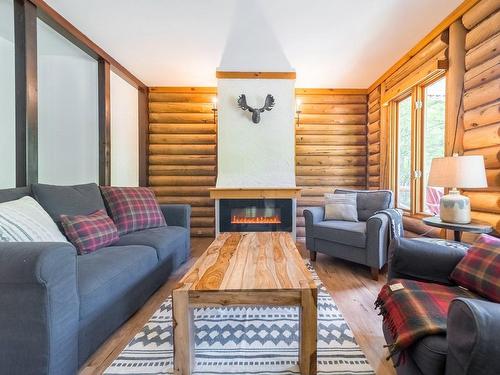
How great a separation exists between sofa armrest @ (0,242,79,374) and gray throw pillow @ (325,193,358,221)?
2913mm

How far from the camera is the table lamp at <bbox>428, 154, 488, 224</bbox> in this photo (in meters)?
1.99

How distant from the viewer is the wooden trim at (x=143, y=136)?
4.38 m

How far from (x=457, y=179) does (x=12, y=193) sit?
3282mm

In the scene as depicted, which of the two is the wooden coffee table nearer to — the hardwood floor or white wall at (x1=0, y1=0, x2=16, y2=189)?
the hardwood floor

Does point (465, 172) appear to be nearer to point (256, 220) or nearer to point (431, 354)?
point (431, 354)

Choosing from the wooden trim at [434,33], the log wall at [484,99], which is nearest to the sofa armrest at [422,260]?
the log wall at [484,99]

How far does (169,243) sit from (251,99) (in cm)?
232

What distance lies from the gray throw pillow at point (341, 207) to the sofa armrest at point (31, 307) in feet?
9.56

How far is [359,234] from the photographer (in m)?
2.80

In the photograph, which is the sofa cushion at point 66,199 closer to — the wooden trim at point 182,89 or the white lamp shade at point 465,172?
the wooden trim at point 182,89

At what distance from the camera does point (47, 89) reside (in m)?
3.38

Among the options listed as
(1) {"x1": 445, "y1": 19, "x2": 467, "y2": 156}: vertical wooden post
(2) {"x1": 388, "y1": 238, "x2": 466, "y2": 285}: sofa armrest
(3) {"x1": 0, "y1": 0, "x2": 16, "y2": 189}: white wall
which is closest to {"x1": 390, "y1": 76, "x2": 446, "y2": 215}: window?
(1) {"x1": 445, "y1": 19, "x2": 467, "y2": 156}: vertical wooden post

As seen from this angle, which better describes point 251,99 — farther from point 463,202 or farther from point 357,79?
point 463,202

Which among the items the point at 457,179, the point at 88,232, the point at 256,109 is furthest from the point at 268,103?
the point at 88,232
